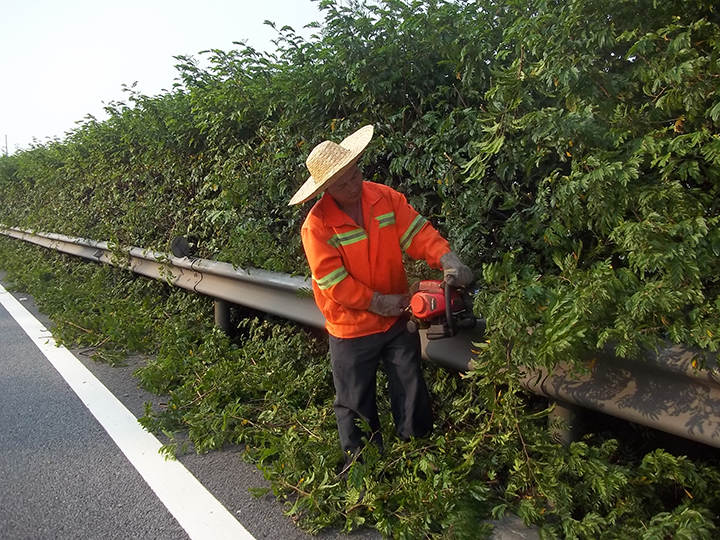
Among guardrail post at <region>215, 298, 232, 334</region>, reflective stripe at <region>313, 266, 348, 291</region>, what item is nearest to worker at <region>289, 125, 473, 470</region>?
reflective stripe at <region>313, 266, 348, 291</region>

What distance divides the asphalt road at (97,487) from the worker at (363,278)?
1.86 ft

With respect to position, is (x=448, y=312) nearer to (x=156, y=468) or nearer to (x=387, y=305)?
(x=387, y=305)

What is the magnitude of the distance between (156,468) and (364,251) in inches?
63.9

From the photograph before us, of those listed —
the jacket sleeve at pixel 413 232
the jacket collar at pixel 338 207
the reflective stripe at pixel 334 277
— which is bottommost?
the reflective stripe at pixel 334 277

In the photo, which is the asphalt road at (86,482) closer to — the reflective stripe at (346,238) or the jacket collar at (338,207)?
the reflective stripe at (346,238)

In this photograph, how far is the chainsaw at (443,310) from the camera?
8.97ft

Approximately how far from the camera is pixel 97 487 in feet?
10.2

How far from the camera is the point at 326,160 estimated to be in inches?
116

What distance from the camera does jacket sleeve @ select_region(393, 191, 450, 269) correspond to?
302 centimetres

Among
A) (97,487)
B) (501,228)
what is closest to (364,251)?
(501,228)

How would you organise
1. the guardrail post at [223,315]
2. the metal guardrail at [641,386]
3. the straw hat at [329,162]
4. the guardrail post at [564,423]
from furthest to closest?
the guardrail post at [223,315]
the straw hat at [329,162]
the guardrail post at [564,423]
the metal guardrail at [641,386]

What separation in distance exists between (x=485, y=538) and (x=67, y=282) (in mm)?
8125

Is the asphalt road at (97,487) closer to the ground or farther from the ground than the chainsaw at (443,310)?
closer to the ground

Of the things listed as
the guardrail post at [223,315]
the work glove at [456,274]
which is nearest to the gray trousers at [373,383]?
the work glove at [456,274]
